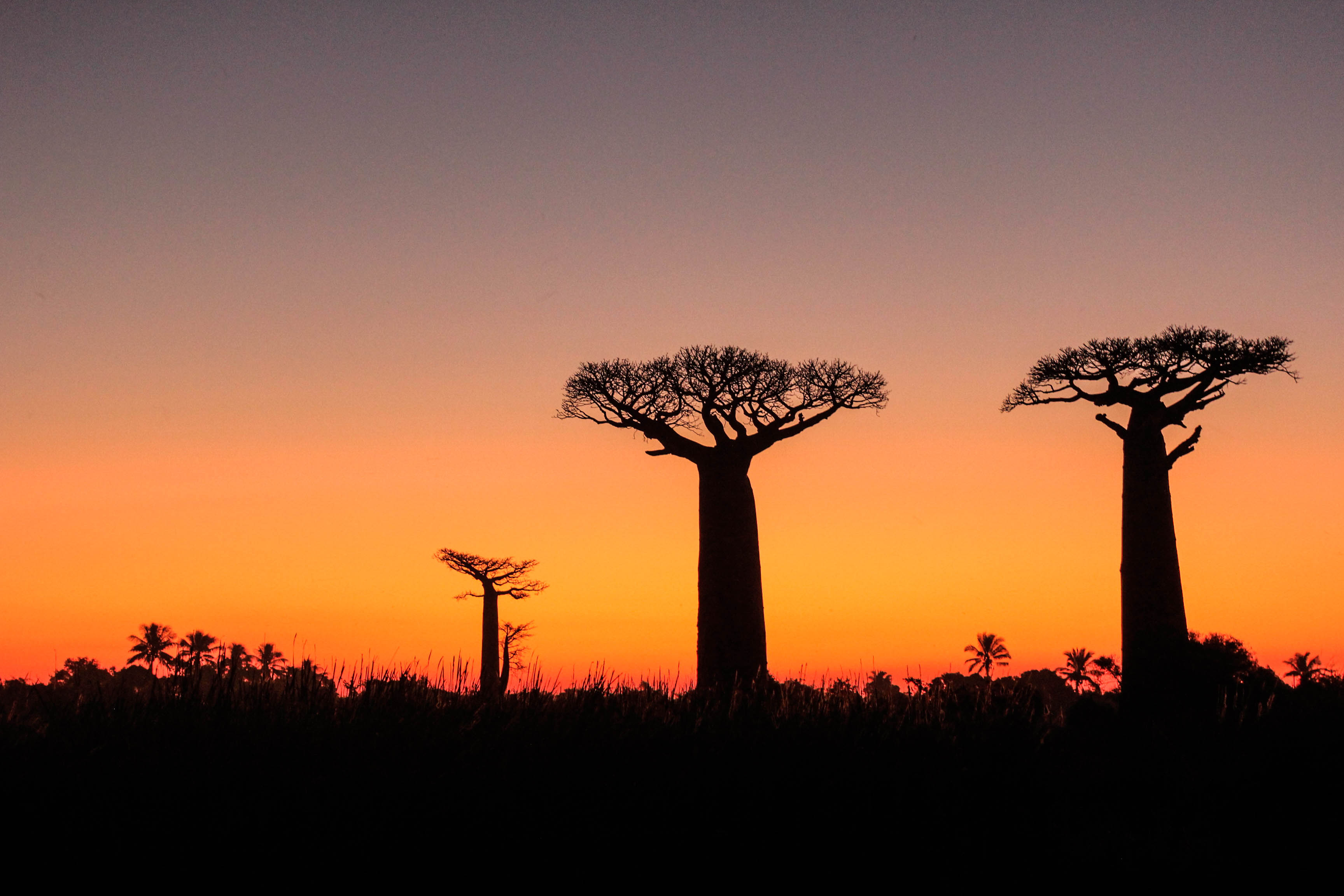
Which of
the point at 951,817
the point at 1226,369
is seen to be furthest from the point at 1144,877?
the point at 1226,369

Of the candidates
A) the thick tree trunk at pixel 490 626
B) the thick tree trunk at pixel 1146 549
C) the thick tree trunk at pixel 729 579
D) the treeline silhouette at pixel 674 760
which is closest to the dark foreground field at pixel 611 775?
the treeline silhouette at pixel 674 760

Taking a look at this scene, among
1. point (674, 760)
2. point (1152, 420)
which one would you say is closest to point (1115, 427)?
point (1152, 420)

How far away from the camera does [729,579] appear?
18.9 m

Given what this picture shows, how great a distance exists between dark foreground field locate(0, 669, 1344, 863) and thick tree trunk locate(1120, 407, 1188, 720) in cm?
1032

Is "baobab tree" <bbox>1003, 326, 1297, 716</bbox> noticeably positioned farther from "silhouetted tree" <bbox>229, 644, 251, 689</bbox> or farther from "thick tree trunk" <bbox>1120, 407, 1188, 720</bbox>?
"silhouetted tree" <bbox>229, 644, 251, 689</bbox>

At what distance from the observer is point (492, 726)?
7.45 m

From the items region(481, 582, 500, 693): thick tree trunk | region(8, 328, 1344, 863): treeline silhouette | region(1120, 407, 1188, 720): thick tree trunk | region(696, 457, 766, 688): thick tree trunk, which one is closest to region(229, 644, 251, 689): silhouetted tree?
region(8, 328, 1344, 863): treeline silhouette

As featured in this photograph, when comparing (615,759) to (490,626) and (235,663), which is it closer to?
(235,663)

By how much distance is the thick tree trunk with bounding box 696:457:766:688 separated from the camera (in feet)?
60.7

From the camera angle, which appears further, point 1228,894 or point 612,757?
point 612,757

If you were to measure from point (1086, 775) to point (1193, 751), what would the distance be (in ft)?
7.51

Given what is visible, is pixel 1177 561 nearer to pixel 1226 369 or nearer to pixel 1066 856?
pixel 1226 369

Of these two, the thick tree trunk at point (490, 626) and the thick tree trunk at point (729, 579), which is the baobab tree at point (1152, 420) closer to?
the thick tree trunk at point (729, 579)

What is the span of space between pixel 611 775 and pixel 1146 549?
16233mm
